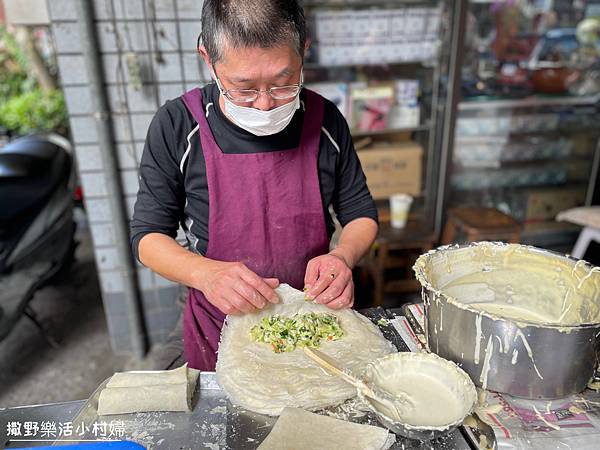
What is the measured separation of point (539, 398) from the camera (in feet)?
3.98

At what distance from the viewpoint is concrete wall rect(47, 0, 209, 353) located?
104 inches

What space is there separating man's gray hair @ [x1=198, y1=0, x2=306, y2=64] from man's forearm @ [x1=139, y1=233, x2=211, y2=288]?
24.0 inches

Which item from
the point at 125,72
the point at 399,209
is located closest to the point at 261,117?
the point at 125,72

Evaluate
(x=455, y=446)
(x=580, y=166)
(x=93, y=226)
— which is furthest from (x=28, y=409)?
(x=580, y=166)

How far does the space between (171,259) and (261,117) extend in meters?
0.53

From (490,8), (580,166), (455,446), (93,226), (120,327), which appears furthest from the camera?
(580,166)

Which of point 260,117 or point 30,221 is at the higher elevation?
point 260,117

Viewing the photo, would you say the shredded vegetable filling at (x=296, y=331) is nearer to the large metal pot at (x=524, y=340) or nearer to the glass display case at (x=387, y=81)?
the large metal pot at (x=524, y=340)

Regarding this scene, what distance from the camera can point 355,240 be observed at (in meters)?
1.75

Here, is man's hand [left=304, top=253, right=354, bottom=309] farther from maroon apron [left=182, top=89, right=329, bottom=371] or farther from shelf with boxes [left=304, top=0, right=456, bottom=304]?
shelf with boxes [left=304, top=0, right=456, bottom=304]

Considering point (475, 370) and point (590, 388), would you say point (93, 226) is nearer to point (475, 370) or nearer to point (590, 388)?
point (475, 370)

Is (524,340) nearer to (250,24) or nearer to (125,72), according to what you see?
(250,24)

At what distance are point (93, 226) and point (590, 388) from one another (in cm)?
273

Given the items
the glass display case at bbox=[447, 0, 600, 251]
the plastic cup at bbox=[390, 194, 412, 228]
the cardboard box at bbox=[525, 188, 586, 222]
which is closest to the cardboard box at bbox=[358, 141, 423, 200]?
the plastic cup at bbox=[390, 194, 412, 228]
